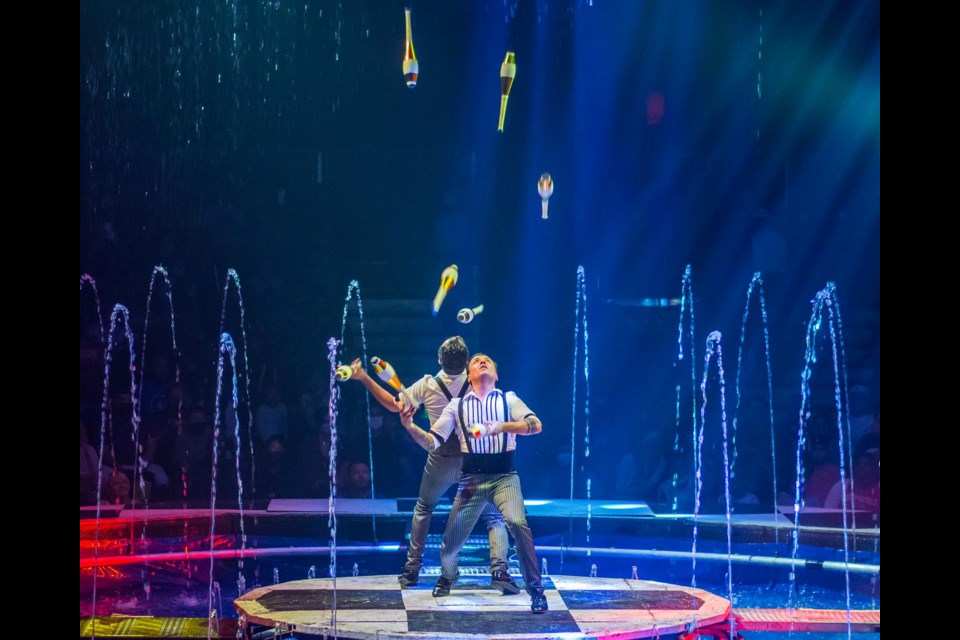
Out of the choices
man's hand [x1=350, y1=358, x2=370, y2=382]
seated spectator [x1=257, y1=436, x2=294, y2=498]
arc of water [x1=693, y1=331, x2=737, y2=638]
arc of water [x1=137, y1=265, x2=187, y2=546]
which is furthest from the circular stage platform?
arc of water [x1=137, y1=265, x2=187, y2=546]

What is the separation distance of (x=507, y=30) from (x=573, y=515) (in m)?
6.02

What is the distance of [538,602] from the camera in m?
6.65

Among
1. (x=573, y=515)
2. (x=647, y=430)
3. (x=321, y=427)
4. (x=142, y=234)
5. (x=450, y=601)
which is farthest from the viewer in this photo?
(x=142, y=234)

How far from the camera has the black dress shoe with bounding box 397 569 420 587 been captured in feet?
24.3

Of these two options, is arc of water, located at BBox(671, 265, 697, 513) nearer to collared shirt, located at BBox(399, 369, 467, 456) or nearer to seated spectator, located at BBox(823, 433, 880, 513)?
seated spectator, located at BBox(823, 433, 880, 513)

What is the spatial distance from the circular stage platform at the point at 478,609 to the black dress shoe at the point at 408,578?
0.05m

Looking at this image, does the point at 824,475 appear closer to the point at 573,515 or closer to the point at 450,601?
the point at 573,515

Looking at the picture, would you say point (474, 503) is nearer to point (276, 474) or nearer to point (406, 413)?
point (406, 413)

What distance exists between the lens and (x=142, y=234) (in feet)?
44.1

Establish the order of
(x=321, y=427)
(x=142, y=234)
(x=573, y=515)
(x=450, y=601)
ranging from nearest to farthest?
(x=450, y=601), (x=573, y=515), (x=321, y=427), (x=142, y=234)

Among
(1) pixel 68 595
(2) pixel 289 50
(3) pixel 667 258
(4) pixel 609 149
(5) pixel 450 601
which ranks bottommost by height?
(5) pixel 450 601

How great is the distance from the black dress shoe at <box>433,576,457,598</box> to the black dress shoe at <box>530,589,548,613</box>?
653 millimetres

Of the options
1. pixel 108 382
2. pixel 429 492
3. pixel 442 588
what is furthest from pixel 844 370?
pixel 108 382

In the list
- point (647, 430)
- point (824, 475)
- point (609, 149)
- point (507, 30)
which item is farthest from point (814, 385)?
point (507, 30)
